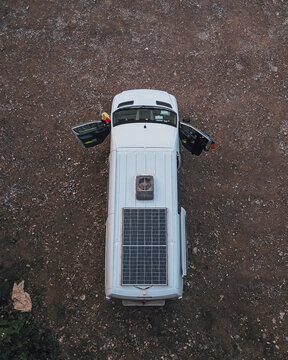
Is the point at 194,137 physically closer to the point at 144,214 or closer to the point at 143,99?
the point at 143,99

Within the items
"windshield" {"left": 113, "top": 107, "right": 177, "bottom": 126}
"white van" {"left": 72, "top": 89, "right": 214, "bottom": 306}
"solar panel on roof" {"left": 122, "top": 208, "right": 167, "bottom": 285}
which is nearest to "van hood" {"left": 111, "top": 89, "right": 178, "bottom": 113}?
"windshield" {"left": 113, "top": 107, "right": 177, "bottom": 126}

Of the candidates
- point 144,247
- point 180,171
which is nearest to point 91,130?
point 180,171

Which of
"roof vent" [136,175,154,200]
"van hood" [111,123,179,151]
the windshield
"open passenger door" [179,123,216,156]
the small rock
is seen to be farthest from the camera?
the small rock

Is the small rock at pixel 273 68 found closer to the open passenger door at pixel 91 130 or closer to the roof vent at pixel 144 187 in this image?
the open passenger door at pixel 91 130

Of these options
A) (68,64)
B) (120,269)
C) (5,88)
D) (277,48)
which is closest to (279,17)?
(277,48)

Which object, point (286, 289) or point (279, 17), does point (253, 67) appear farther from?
point (286, 289)

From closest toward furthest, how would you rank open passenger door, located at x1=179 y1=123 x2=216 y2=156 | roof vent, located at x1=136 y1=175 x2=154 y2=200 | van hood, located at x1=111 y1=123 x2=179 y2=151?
roof vent, located at x1=136 y1=175 x2=154 y2=200 → van hood, located at x1=111 y1=123 x2=179 y2=151 → open passenger door, located at x1=179 y1=123 x2=216 y2=156

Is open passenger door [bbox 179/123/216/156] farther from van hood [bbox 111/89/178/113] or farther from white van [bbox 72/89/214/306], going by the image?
van hood [bbox 111/89/178/113]
